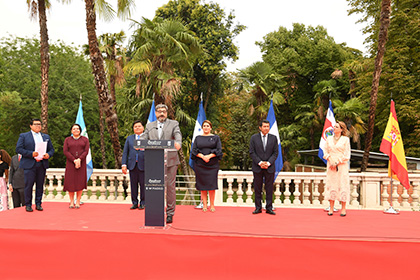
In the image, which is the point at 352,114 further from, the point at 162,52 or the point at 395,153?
the point at 395,153

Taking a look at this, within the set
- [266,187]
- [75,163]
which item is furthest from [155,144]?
[75,163]

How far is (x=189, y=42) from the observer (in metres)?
13.6

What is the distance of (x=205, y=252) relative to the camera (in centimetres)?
414

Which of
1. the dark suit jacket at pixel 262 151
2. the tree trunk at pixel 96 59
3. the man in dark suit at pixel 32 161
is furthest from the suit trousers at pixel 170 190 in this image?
the tree trunk at pixel 96 59

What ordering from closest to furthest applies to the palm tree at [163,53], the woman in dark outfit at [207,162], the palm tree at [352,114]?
the woman in dark outfit at [207,162] < the palm tree at [163,53] < the palm tree at [352,114]

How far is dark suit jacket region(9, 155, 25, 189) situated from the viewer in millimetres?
6836

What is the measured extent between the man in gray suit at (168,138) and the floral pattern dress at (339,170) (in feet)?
8.90

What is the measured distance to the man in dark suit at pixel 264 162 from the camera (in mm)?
5910

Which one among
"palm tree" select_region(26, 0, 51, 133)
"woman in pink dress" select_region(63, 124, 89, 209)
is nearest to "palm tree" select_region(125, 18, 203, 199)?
"palm tree" select_region(26, 0, 51, 133)

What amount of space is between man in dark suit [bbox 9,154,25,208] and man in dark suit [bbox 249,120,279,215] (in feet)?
15.5

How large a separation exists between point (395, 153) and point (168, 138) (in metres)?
4.52

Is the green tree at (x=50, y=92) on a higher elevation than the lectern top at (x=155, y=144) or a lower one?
higher

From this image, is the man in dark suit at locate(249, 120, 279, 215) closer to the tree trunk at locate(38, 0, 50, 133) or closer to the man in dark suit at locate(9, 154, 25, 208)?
the man in dark suit at locate(9, 154, 25, 208)

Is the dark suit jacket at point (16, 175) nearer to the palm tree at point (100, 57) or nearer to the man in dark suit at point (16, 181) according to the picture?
the man in dark suit at point (16, 181)
